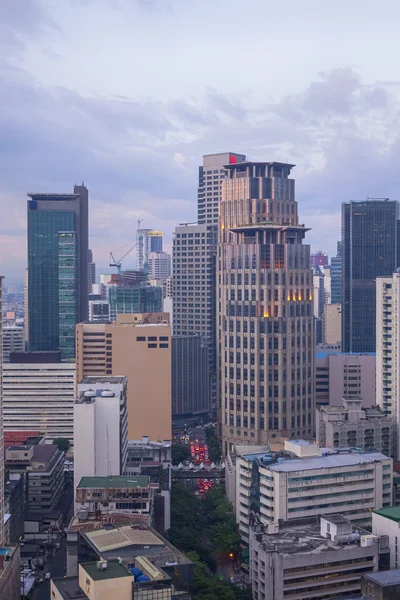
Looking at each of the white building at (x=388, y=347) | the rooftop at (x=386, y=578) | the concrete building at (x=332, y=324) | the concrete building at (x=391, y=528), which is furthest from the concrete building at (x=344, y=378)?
the concrete building at (x=332, y=324)

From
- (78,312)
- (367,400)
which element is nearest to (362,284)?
(367,400)

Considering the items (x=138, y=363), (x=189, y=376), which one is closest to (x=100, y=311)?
(x=189, y=376)

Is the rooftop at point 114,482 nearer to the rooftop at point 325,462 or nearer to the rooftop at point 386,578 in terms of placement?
the rooftop at point 325,462

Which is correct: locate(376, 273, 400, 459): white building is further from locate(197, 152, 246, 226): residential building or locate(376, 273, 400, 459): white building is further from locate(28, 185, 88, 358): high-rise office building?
locate(28, 185, 88, 358): high-rise office building

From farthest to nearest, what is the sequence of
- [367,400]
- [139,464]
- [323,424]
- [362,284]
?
1. [362,284]
2. [367,400]
3. [323,424]
4. [139,464]

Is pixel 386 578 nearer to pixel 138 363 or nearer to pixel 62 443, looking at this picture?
pixel 138 363

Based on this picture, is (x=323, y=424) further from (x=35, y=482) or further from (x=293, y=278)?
(x=35, y=482)
